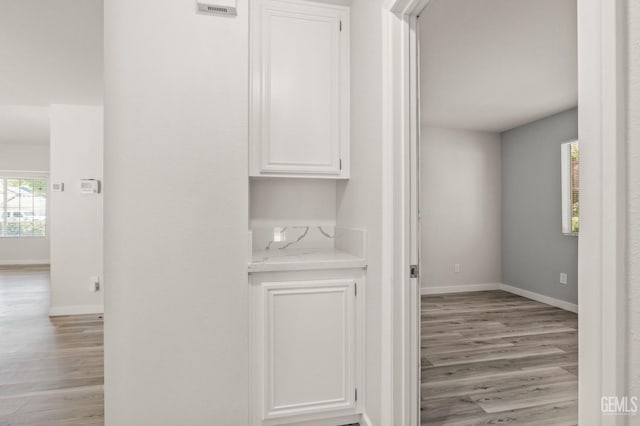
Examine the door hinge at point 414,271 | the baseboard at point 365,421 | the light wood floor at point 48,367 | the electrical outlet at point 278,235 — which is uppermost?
the electrical outlet at point 278,235

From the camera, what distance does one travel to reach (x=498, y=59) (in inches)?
116

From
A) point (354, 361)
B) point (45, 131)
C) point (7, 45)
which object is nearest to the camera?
point (354, 361)

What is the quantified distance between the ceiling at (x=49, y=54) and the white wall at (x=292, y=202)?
159 cm

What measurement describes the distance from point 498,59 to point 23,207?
386 inches

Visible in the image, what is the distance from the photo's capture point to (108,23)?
5.13 feet

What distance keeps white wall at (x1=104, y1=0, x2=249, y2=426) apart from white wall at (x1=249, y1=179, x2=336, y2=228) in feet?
1.65

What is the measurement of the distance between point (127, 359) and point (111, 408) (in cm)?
24

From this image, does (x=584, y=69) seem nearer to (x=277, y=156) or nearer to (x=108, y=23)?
(x=277, y=156)

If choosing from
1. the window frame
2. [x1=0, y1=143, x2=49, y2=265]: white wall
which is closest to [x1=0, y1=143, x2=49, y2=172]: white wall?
[x1=0, y1=143, x2=49, y2=265]: white wall

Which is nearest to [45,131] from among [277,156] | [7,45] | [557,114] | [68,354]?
[7,45]

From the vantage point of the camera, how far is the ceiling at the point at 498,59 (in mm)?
2279

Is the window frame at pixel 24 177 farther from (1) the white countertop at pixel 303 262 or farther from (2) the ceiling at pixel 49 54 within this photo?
(1) the white countertop at pixel 303 262

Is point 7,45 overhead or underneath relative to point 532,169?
overhead

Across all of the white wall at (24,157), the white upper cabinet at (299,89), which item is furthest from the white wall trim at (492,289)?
the white wall at (24,157)
